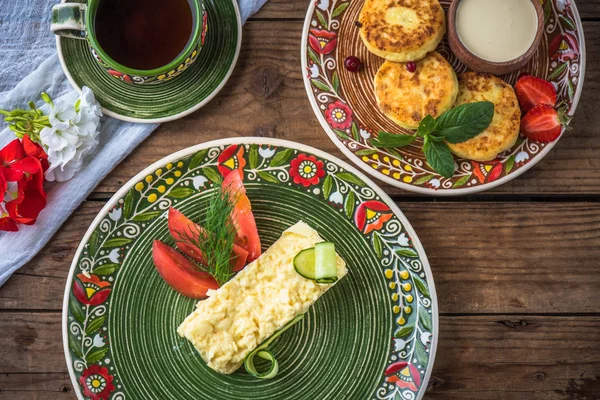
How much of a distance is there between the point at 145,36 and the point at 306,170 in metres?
0.80

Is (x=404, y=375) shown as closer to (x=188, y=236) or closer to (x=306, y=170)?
(x=306, y=170)

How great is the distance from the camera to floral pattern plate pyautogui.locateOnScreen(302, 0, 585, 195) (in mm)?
2260

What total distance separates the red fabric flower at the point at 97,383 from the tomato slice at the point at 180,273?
0.43 m

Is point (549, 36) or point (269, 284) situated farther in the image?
point (549, 36)

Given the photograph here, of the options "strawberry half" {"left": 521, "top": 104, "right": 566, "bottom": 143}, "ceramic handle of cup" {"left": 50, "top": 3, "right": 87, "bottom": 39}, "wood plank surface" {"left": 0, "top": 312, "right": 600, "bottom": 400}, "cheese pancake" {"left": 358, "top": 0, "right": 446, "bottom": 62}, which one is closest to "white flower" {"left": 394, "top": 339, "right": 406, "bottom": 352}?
"wood plank surface" {"left": 0, "top": 312, "right": 600, "bottom": 400}

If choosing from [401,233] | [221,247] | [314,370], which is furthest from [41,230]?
[401,233]

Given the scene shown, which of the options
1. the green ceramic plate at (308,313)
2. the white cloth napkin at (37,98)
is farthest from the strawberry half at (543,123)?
the white cloth napkin at (37,98)

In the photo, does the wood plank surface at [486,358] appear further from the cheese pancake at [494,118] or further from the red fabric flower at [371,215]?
the cheese pancake at [494,118]

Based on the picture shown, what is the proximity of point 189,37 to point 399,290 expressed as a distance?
1.26 m

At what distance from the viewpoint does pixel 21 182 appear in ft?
7.24

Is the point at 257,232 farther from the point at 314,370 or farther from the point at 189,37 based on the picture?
the point at 189,37

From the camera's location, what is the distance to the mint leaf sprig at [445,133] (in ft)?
6.89

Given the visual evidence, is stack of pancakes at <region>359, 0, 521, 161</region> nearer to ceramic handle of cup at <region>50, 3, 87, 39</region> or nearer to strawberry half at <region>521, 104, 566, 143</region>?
strawberry half at <region>521, 104, 566, 143</region>

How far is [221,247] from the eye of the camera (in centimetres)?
218
